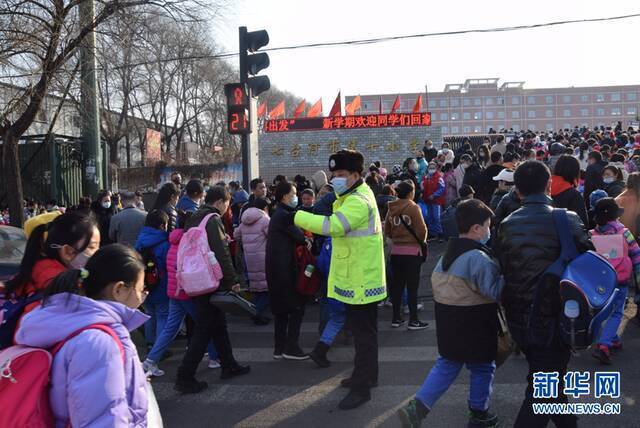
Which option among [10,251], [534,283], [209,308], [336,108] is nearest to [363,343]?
[209,308]

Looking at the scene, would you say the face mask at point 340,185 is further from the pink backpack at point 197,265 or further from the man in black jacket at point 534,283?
the man in black jacket at point 534,283

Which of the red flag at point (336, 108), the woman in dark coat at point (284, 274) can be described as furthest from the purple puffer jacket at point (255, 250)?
the red flag at point (336, 108)

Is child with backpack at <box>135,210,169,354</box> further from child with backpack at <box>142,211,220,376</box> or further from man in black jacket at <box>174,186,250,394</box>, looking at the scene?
man in black jacket at <box>174,186,250,394</box>

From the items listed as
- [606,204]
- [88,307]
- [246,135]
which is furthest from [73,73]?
[88,307]

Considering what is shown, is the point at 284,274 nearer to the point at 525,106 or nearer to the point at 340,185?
the point at 340,185

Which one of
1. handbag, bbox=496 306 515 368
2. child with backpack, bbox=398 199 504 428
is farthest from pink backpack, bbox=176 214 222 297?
handbag, bbox=496 306 515 368

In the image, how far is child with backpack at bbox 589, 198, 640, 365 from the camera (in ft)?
17.4

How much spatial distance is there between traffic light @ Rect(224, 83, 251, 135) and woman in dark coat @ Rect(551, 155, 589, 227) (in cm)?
568

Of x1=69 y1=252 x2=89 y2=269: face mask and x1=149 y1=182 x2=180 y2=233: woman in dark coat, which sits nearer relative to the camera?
x1=69 y1=252 x2=89 y2=269: face mask

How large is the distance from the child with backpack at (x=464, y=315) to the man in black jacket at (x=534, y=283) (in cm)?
22

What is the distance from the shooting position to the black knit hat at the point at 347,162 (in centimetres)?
462

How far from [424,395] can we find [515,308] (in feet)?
3.00

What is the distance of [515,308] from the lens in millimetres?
3494

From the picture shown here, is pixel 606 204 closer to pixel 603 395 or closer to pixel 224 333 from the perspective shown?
pixel 603 395
